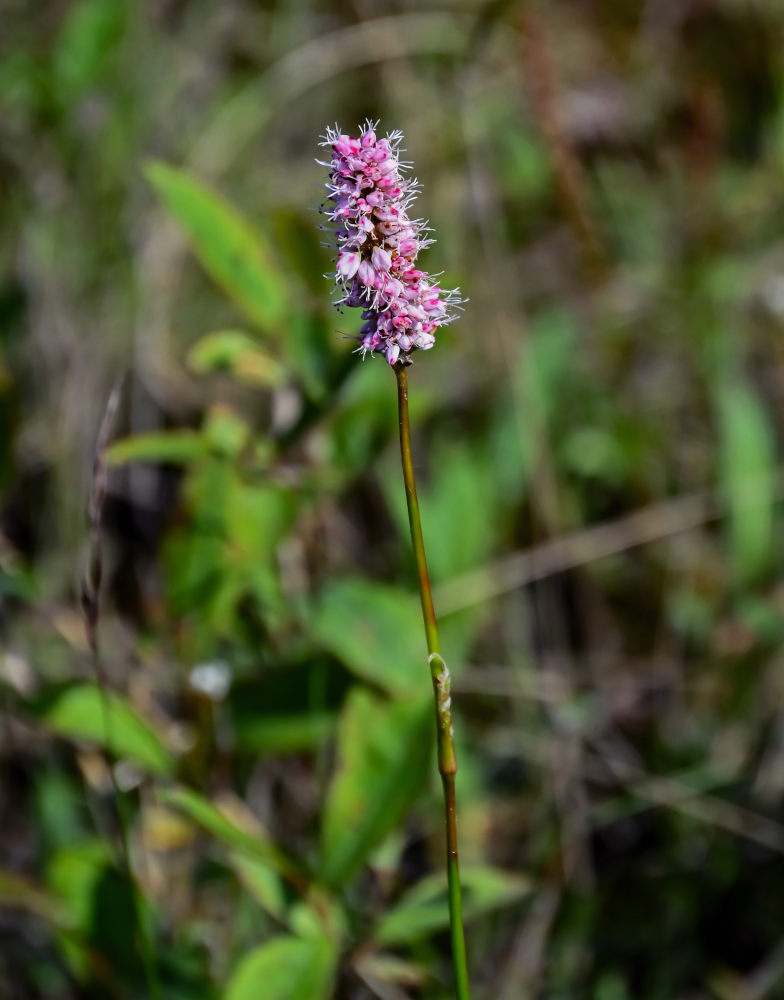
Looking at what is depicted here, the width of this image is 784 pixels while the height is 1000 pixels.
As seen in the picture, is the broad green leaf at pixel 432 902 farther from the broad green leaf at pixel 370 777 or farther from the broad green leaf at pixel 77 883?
the broad green leaf at pixel 77 883

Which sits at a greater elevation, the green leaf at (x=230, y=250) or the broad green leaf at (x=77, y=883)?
the green leaf at (x=230, y=250)

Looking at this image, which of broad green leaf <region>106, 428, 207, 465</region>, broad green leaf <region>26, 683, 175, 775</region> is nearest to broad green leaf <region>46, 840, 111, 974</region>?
broad green leaf <region>26, 683, 175, 775</region>

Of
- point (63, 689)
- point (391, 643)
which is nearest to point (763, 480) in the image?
point (391, 643)

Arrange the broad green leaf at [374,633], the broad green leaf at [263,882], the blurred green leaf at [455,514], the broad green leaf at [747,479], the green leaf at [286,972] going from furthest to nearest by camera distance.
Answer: the broad green leaf at [747,479], the blurred green leaf at [455,514], the broad green leaf at [374,633], the broad green leaf at [263,882], the green leaf at [286,972]

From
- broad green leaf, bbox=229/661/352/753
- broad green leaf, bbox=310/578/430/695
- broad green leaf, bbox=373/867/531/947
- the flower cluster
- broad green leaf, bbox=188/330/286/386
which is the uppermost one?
broad green leaf, bbox=188/330/286/386

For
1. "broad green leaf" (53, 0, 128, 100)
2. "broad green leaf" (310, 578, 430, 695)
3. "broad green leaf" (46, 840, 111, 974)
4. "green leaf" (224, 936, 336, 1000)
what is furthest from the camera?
"broad green leaf" (53, 0, 128, 100)

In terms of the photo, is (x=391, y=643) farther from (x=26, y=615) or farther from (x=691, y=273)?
Answer: (x=691, y=273)

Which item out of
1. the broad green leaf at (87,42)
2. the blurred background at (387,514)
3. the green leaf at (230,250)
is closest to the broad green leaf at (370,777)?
the blurred background at (387,514)

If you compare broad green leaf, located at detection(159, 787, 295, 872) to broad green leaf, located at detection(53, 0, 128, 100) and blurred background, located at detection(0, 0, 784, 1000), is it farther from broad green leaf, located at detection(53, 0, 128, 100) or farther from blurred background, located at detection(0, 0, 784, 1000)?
broad green leaf, located at detection(53, 0, 128, 100)
